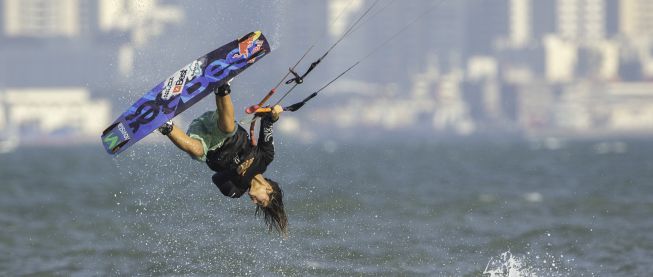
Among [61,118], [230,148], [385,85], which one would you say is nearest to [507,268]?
[230,148]

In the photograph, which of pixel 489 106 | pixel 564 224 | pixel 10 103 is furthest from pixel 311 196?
pixel 489 106

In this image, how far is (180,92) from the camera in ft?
36.0

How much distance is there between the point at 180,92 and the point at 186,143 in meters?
0.49

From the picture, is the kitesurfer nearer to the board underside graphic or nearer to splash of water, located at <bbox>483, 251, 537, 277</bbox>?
the board underside graphic

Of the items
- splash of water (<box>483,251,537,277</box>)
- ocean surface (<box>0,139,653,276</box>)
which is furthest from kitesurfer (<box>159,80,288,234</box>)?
splash of water (<box>483,251,537,277</box>)

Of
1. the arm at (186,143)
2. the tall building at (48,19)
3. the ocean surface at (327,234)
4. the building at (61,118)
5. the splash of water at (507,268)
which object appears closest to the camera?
the arm at (186,143)

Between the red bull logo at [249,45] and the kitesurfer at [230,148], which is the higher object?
the red bull logo at [249,45]

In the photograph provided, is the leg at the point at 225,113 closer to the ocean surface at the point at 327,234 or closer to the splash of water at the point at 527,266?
the ocean surface at the point at 327,234

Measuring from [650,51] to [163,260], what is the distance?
603 ft

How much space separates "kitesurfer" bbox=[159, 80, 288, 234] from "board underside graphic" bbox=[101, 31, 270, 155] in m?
0.17

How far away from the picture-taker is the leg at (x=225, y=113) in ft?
35.0

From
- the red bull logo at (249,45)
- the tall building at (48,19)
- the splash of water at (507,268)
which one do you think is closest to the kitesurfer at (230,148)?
the red bull logo at (249,45)

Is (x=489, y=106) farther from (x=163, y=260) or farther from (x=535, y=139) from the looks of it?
(x=163, y=260)

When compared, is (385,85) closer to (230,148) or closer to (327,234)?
(327,234)
